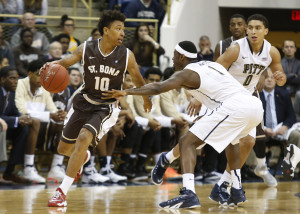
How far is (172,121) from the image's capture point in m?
9.59

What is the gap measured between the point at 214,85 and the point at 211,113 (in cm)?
27

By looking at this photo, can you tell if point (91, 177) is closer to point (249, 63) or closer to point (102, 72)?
point (102, 72)

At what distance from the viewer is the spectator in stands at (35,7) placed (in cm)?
1133

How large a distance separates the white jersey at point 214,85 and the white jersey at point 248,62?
3.21 ft

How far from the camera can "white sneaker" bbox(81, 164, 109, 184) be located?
864cm

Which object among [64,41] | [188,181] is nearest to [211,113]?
[188,181]

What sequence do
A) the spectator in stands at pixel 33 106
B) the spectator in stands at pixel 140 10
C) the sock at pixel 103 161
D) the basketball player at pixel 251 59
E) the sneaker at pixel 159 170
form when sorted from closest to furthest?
the sneaker at pixel 159 170 < the basketball player at pixel 251 59 < the spectator in stands at pixel 33 106 < the sock at pixel 103 161 < the spectator in stands at pixel 140 10

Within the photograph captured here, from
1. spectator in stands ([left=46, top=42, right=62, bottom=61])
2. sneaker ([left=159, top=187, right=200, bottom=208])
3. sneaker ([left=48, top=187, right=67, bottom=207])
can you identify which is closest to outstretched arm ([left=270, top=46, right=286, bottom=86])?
sneaker ([left=159, top=187, right=200, bottom=208])

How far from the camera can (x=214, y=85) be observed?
19.0 ft

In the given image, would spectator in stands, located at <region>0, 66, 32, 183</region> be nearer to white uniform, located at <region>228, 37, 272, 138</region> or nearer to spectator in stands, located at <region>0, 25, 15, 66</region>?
spectator in stands, located at <region>0, 25, 15, 66</region>

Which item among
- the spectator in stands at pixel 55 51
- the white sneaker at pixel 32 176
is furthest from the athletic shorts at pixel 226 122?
the spectator in stands at pixel 55 51

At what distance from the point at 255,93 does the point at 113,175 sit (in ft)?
8.69

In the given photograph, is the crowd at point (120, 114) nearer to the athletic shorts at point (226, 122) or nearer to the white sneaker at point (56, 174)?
the white sneaker at point (56, 174)

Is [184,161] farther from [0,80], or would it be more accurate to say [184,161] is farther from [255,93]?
[0,80]
